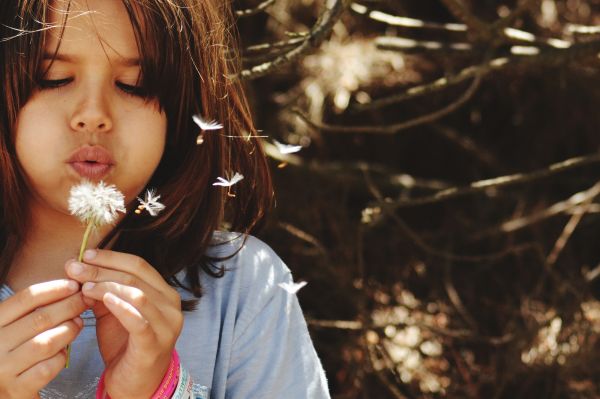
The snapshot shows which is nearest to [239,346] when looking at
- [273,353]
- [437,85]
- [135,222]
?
[273,353]

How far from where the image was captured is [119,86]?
1504mm

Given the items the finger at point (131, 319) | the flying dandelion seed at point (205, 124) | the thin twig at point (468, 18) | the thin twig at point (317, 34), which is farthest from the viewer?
the thin twig at point (468, 18)

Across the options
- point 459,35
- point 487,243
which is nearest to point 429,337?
point 487,243

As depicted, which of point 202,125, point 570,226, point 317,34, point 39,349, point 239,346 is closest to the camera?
point 39,349

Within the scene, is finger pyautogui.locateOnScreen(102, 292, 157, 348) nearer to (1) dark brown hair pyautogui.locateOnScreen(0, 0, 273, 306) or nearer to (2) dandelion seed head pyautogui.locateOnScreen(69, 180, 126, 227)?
(2) dandelion seed head pyautogui.locateOnScreen(69, 180, 126, 227)

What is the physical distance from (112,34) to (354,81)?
60.2 inches

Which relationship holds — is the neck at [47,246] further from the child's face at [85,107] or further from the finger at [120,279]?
the finger at [120,279]

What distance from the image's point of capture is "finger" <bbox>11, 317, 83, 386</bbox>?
4.26 ft

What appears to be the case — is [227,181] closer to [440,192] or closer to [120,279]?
[120,279]

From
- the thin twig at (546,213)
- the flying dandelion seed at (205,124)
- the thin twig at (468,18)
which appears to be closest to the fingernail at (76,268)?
the flying dandelion seed at (205,124)

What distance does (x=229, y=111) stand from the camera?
1.74m

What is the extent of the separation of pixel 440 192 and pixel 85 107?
966 millimetres

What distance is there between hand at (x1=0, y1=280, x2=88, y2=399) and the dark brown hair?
29cm

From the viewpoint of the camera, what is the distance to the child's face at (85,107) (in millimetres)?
1444
